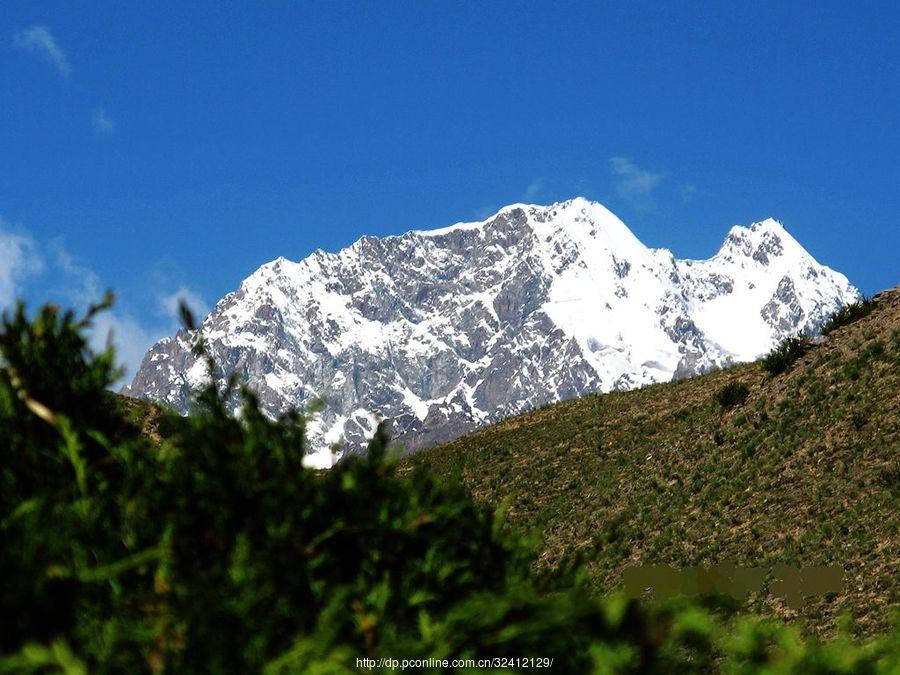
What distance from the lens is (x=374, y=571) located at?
717 cm

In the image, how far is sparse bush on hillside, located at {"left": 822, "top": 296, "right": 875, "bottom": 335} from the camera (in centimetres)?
4691

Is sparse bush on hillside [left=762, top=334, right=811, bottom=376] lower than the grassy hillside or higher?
higher

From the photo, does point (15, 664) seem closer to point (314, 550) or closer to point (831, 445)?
point (314, 550)

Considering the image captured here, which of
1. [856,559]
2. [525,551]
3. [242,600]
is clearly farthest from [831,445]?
[242,600]

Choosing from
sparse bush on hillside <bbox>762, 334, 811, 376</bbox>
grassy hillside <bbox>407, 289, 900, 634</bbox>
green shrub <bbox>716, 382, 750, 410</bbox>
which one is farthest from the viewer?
sparse bush on hillside <bbox>762, 334, 811, 376</bbox>

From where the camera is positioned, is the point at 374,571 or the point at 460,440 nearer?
the point at 374,571

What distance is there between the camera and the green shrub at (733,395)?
149ft

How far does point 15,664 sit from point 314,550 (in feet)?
7.02

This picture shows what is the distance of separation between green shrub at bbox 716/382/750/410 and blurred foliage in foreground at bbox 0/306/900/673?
39.2 m

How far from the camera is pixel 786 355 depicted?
45875 millimetres

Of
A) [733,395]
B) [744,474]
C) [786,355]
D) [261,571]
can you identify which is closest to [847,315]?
[786,355]

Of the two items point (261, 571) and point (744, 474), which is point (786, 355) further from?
point (261, 571)

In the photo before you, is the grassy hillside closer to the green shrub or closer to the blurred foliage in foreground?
the green shrub

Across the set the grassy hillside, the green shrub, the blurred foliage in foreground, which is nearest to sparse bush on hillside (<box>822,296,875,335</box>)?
the grassy hillside
